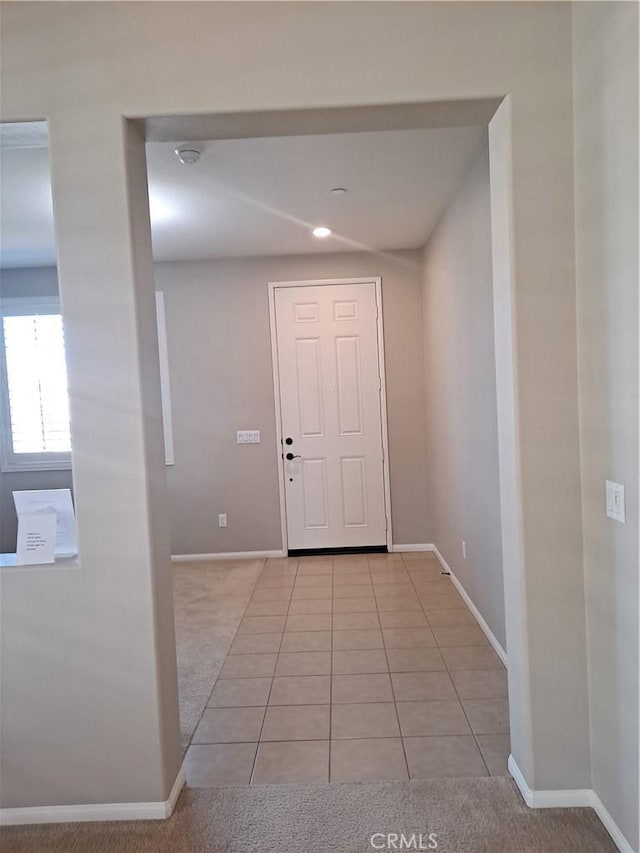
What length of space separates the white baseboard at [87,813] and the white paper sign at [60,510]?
875mm

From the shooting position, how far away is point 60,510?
2004 millimetres

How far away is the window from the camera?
7.95ft

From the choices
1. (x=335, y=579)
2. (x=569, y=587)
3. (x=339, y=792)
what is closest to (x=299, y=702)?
(x=339, y=792)

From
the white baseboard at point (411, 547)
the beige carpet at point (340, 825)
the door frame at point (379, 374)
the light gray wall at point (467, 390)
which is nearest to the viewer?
the beige carpet at point (340, 825)

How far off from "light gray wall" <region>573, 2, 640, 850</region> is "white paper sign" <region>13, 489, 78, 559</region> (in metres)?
1.76

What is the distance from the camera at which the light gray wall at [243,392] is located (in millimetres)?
4828

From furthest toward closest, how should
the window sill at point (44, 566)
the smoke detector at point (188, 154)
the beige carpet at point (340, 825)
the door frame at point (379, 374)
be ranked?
the door frame at point (379, 374)
the smoke detector at point (188, 154)
the window sill at point (44, 566)
the beige carpet at point (340, 825)

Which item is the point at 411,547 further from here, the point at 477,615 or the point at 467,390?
the point at 467,390

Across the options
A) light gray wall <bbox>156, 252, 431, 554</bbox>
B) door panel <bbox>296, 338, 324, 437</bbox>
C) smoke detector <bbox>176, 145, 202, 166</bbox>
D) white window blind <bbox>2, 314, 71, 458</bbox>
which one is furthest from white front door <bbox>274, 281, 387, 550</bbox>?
white window blind <bbox>2, 314, 71, 458</bbox>

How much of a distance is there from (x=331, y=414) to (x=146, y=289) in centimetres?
304

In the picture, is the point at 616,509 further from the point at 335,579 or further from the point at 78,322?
the point at 335,579

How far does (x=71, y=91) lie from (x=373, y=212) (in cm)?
226

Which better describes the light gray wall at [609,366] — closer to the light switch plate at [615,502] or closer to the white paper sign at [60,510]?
the light switch plate at [615,502]

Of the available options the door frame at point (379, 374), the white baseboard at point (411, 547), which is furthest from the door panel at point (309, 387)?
the white baseboard at point (411, 547)
